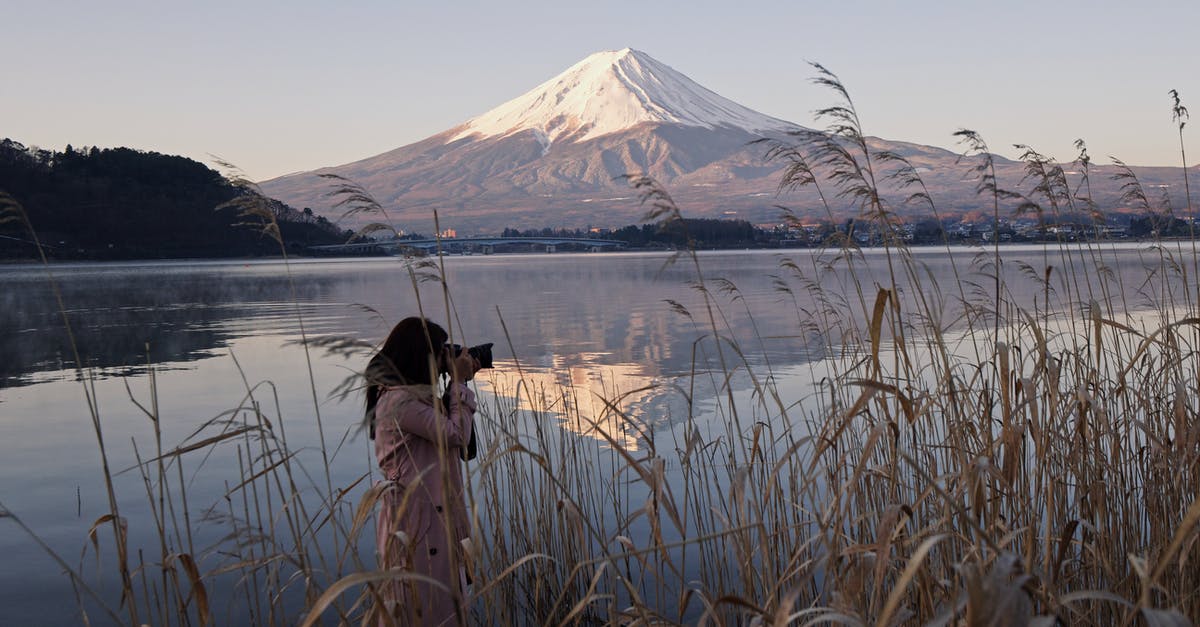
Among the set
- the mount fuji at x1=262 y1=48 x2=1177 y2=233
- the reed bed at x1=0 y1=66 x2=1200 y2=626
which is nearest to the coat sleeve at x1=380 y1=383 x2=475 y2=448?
the reed bed at x1=0 y1=66 x2=1200 y2=626

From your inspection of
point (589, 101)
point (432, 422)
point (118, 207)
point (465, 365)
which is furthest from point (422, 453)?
point (589, 101)

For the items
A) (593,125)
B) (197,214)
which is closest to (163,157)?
(197,214)

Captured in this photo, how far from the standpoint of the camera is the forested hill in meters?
72.2

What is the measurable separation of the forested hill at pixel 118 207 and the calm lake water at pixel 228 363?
5131 cm

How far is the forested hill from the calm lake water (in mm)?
51309

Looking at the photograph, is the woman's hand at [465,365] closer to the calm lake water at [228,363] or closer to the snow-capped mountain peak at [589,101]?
the calm lake water at [228,363]

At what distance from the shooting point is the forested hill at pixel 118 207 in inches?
2842

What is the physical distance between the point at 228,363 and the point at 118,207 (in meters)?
73.7

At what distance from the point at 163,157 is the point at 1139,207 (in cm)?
9456

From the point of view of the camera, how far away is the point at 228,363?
12797 millimetres

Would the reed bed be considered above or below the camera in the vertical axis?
below

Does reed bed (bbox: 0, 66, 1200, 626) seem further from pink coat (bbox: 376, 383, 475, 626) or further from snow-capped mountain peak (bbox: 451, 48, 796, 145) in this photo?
snow-capped mountain peak (bbox: 451, 48, 796, 145)

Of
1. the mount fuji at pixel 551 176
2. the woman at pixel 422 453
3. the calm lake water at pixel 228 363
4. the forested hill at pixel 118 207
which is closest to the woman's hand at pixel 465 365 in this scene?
the woman at pixel 422 453

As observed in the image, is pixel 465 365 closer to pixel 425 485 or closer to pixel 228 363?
pixel 425 485
